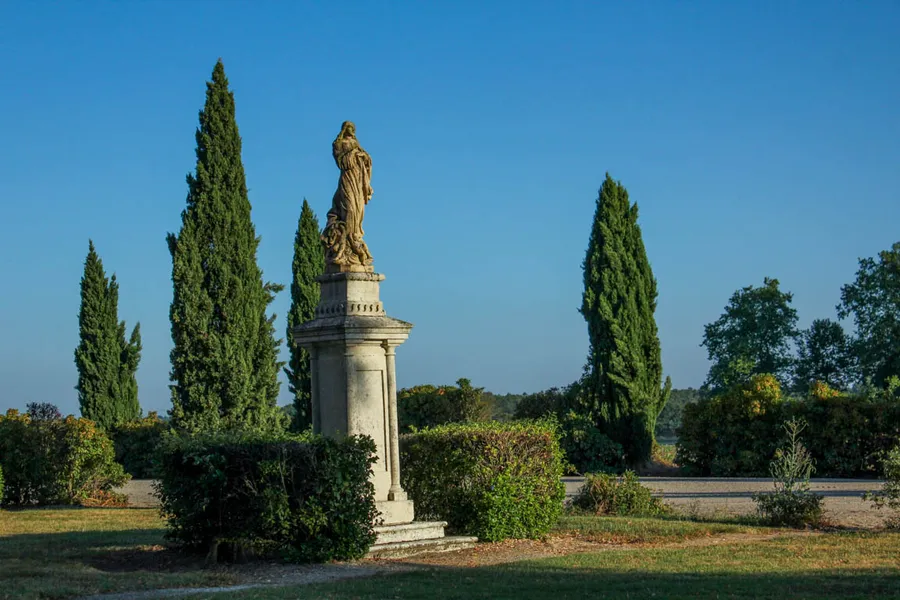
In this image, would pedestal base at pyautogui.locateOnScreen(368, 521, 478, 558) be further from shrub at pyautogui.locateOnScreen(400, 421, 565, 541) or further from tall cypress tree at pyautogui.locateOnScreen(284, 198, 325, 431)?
tall cypress tree at pyautogui.locateOnScreen(284, 198, 325, 431)

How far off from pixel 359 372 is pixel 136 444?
63.6 ft

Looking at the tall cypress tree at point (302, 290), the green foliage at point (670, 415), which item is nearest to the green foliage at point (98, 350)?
the tall cypress tree at point (302, 290)

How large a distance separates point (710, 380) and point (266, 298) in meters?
21.9

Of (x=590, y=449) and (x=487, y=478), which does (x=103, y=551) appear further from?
(x=590, y=449)

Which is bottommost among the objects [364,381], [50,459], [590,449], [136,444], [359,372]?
[590,449]

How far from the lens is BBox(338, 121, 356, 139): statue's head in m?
13.1

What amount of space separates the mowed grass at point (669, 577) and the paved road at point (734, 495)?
11.4 feet

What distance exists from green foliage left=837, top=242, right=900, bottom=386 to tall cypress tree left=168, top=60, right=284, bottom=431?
24.4m

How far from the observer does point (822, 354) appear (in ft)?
128

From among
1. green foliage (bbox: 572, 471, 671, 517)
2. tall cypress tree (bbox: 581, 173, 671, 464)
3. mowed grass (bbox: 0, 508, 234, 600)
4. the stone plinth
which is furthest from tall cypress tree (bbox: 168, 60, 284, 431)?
tall cypress tree (bbox: 581, 173, 671, 464)

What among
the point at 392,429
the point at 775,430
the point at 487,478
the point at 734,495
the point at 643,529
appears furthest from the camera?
the point at 775,430

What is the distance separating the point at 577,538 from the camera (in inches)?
517

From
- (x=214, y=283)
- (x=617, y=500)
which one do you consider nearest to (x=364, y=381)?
(x=617, y=500)

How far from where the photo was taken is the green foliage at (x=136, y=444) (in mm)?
29234
